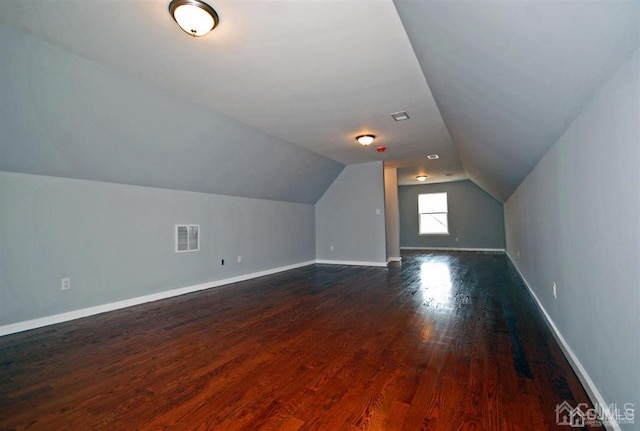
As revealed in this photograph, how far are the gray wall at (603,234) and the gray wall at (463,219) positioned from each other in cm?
793

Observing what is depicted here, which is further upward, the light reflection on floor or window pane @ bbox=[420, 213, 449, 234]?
window pane @ bbox=[420, 213, 449, 234]

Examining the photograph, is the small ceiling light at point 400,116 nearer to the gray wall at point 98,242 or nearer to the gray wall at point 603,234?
the gray wall at point 603,234

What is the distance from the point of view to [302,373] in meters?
1.99

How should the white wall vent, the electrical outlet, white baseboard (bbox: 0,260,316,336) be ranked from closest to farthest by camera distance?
white baseboard (bbox: 0,260,316,336), the electrical outlet, the white wall vent

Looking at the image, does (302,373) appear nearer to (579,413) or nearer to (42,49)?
(579,413)

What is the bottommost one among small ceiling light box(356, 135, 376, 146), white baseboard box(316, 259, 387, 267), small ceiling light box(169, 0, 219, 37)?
white baseboard box(316, 259, 387, 267)

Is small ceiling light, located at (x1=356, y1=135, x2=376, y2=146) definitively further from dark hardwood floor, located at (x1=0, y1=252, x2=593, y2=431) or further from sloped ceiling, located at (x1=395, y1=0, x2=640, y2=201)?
dark hardwood floor, located at (x1=0, y1=252, x2=593, y2=431)

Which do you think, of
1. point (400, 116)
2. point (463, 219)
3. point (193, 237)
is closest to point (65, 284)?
point (193, 237)

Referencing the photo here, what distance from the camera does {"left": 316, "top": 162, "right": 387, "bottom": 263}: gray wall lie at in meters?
6.74

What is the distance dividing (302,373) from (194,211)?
3390 mm

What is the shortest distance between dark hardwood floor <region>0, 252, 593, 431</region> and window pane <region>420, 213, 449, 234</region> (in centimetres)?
688

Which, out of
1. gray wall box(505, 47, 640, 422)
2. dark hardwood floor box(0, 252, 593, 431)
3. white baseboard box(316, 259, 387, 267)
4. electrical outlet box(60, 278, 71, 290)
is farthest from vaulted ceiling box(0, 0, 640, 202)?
white baseboard box(316, 259, 387, 267)

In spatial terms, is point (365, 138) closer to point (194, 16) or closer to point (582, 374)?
point (194, 16)

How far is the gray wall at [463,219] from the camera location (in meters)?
9.54
